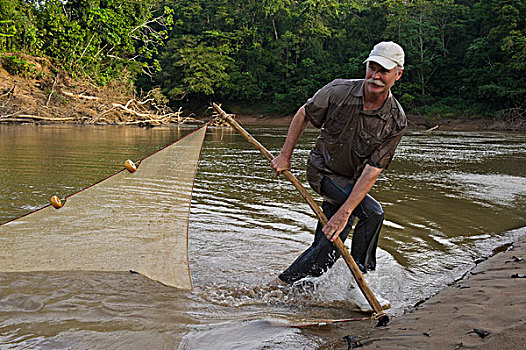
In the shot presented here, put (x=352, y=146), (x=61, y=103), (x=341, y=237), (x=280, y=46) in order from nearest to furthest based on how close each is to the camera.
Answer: (x=352, y=146), (x=341, y=237), (x=61, y=103), (x=280, y=46)

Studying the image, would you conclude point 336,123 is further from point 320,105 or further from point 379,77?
point 379,77

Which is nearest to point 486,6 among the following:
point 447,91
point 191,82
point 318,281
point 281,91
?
point 447,91

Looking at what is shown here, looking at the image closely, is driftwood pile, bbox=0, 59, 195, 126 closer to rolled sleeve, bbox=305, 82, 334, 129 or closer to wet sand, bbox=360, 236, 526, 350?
rolled sleeve, bbox=305, 82, 334, 129

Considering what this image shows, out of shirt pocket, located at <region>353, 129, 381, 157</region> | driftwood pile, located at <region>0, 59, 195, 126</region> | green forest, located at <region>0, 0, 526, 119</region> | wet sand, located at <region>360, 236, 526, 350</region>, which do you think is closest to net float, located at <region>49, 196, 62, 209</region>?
shirt pocket, located at <region>353, 129, 381, 157</region>

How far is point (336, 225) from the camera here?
282 centimetres

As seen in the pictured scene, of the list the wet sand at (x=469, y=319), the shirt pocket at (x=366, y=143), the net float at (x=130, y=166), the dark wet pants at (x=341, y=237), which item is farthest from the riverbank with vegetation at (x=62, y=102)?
the wet sand at (x=469, y=319)

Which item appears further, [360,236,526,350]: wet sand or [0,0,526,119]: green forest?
[0,0,526,119]: green forest

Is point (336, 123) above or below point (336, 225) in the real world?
above

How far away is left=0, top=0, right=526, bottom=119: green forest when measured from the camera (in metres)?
25.4

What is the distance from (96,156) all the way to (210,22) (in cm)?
3851

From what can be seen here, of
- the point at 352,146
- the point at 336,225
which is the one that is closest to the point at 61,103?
the point at 352,146

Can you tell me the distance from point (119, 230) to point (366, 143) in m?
1.99

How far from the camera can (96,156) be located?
10.2 m

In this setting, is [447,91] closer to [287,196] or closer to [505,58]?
[505,58]
